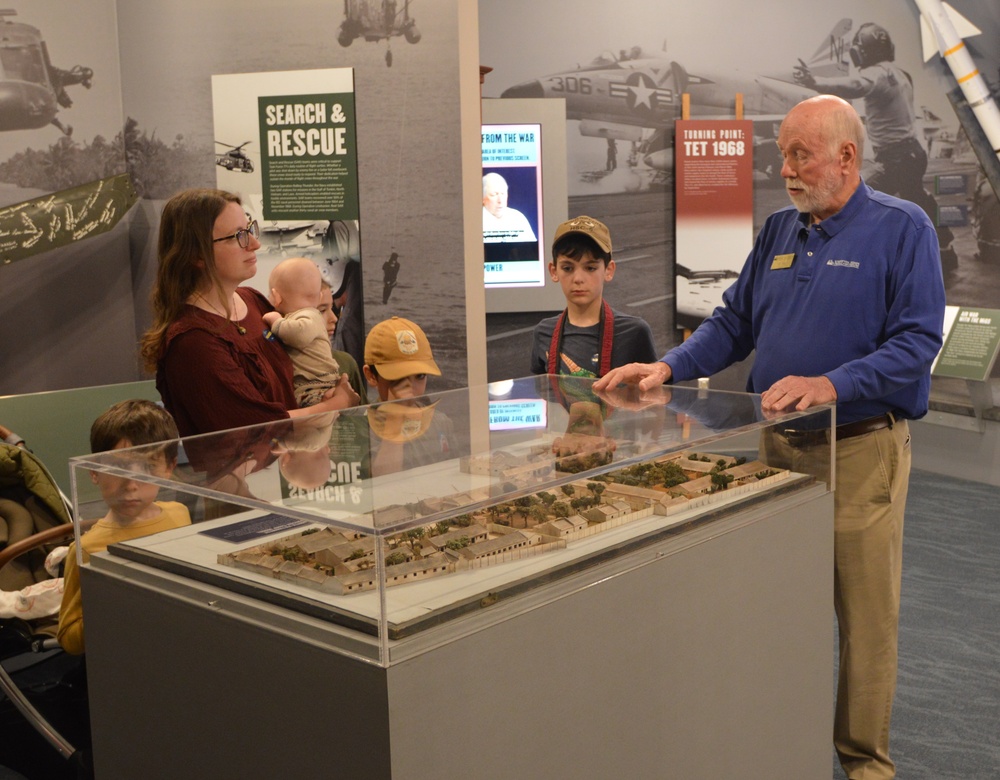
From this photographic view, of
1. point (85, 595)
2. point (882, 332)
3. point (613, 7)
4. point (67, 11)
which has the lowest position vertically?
point (85, 595)

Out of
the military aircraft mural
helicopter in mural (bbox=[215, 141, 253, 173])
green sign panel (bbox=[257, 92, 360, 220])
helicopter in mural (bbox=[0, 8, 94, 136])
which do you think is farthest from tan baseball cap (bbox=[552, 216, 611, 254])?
the military aircraft mural

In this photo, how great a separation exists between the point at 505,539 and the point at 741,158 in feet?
22.1

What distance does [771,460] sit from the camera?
233cm

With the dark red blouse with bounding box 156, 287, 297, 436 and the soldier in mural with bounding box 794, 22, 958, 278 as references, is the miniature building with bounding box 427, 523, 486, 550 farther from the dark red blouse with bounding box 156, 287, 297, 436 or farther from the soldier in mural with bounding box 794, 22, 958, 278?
the soldier in mural with bounding box 794, 22, 958, 278

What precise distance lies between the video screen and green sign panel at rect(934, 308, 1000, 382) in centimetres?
288

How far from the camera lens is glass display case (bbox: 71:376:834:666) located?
60.0 inches

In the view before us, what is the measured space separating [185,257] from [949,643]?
10.9 feet

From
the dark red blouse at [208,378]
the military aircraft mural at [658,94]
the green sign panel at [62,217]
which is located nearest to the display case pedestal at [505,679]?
the dark red blouse at [208,378]

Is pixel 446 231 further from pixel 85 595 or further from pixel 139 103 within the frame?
pixel 85 595

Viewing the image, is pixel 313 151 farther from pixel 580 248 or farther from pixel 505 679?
pixel 505 679

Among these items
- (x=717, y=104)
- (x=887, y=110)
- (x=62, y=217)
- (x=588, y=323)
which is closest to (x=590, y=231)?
(x=588, y=323)

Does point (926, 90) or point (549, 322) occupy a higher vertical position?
point (926, 90)

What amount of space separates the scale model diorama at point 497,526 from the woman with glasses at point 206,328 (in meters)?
0.93

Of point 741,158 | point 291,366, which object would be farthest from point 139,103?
point 741,158
